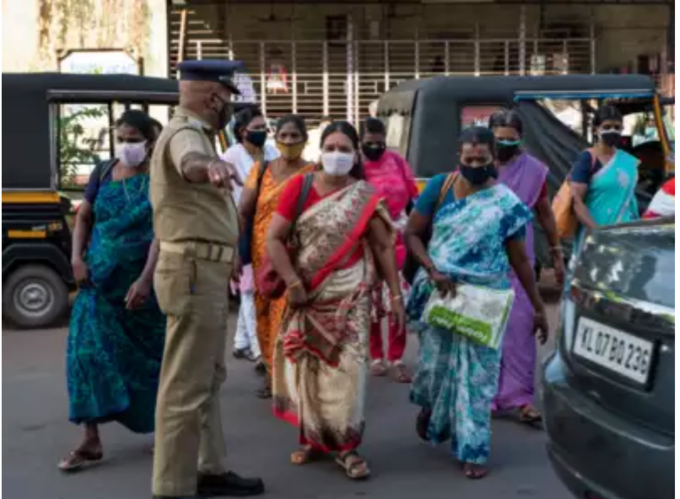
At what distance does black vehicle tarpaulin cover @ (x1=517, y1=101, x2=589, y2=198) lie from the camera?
1057 centimetres

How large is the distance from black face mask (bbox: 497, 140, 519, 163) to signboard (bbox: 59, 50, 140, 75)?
13.3 m

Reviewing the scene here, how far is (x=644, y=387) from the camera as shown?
3.38 metres

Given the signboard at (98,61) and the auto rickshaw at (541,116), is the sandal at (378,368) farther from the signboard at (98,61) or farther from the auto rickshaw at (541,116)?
the signboard at (98,61)

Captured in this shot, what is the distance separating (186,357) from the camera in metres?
4.70

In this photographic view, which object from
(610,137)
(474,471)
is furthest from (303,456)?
(610,137)

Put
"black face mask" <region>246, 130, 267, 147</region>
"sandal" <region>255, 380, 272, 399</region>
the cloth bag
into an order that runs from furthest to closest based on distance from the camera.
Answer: "black face mask" <region>246, 130, 267, 147</region> < "sandal" <region>255, 380, 272, 399</region> < the cloth bag

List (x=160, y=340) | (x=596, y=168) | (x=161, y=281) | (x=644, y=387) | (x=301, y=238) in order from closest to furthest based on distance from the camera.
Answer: (x=644, y=387) → (x=161, y=281) → (x=301, y=238) → (x=160, y=340) → (x=596, y=168)

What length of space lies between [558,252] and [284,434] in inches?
67.5

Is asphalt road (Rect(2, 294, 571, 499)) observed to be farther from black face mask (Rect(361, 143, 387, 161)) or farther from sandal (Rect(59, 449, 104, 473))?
black face mask (Rect(361, 143, 387, 161))

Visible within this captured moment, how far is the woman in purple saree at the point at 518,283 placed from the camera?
6.15 m

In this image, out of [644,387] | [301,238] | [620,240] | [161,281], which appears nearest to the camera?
[644,387]

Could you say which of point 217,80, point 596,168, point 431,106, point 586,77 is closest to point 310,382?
point 217,80

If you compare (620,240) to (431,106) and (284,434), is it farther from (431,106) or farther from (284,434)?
(431,106)

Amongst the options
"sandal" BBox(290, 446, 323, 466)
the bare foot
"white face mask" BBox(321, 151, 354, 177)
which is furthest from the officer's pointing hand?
the bare foot
